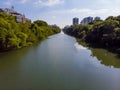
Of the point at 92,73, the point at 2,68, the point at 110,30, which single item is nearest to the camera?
the point at 92,73

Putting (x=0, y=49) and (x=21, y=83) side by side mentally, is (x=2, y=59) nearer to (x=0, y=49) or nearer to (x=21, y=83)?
(x=0, y=49)

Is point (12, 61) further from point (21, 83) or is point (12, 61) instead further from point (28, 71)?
point (21, 83)

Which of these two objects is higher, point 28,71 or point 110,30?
point 110,30

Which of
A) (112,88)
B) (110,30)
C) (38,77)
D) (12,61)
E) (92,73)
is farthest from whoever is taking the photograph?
(110,30)

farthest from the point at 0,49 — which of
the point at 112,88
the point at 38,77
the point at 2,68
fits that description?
the point at 112,88

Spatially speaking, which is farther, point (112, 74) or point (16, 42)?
point (16, 42)

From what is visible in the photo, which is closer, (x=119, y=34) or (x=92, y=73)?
(x=92, y=73)

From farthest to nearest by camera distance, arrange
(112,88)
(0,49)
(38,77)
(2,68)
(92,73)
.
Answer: (0,49)
(2,68)
(92,73)
(38,77)
(112,88)

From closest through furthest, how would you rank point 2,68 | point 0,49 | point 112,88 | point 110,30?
point 112,88 < point 2,68 < point 0,49 < point 110,30

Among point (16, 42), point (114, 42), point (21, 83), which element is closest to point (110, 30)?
point (114, 42)
